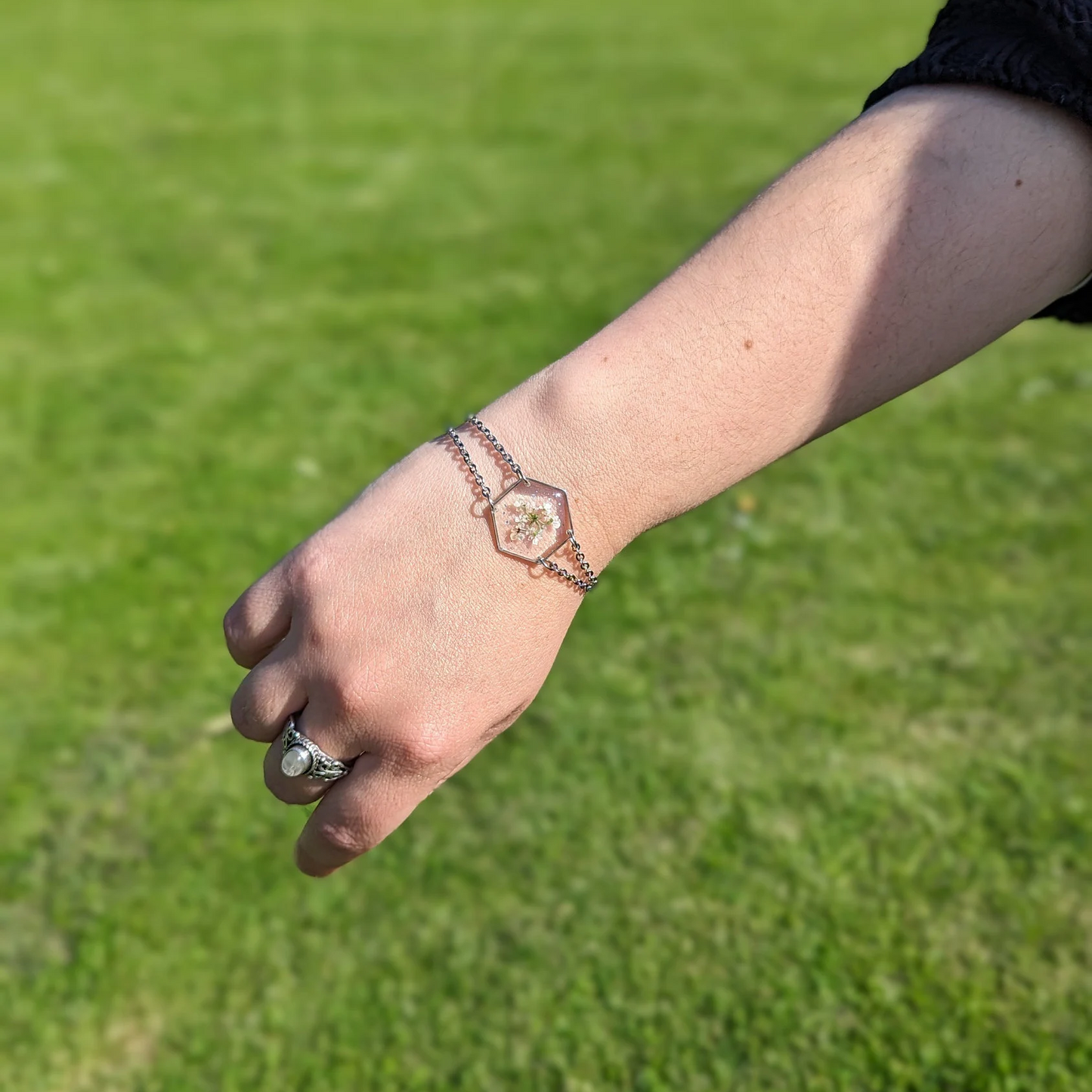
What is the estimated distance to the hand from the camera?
1365 mm

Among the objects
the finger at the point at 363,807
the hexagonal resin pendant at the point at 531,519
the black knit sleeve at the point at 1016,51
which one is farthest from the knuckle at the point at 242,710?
the black knit sleeve at the point at 1016,51

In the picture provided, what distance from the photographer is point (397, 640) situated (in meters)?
1.36

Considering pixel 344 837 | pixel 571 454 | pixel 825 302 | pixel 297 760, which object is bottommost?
pixel 344 837

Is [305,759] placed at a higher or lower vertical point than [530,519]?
lower

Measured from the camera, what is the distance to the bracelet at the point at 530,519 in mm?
1389

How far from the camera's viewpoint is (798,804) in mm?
3064

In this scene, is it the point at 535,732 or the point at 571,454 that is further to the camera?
the point at 535,732

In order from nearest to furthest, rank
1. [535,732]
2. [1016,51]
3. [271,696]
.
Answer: [1016,51] < [271,696] < [535,732]

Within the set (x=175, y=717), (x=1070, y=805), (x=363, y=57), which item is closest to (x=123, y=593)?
(x=175, y=717)

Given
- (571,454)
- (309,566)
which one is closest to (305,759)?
(309,566)

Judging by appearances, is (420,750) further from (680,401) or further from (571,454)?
(680,401)

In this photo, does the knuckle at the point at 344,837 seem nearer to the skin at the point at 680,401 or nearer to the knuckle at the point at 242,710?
the skin at the point at 680,401

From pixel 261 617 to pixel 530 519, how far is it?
395mm

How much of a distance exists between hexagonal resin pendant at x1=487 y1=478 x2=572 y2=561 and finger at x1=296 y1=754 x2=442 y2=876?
0.33 metres
